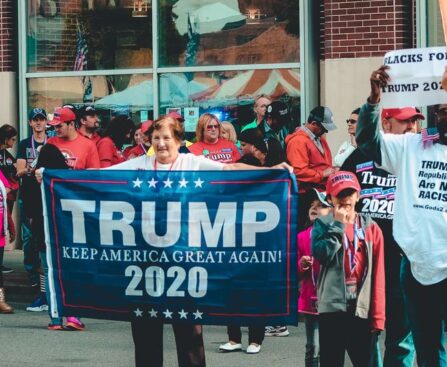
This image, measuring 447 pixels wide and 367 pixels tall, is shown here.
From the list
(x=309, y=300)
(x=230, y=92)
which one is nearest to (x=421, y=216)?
(x=309, y=300)

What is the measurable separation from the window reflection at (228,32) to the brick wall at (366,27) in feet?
2.17

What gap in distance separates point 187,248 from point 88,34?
34.1 feet

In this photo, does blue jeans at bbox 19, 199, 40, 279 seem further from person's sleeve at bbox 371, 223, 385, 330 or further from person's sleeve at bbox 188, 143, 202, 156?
person's sleeve at bbox 371, 223, 385, 330

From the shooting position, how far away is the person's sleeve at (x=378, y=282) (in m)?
7.34

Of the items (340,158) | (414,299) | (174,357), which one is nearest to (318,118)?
(340,158)

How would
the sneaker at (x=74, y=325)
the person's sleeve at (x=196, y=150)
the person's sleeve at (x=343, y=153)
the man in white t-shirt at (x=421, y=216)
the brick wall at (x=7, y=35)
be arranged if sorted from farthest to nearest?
the brick wall at (x=7, y=35) < the person's sleeve at (x=343, y=153) < the person's sleeve at (x=196, y=150) < the sneaker at (x=74, y=325) < the man in white t-shirt at (x=421, y=216)

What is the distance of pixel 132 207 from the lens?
7402 millimetres

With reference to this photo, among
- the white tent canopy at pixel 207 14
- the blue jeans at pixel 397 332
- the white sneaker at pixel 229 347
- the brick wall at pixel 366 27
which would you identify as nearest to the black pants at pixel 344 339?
the blue jeans at pixel 397 332

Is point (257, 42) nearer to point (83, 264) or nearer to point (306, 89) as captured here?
point (306, 89)

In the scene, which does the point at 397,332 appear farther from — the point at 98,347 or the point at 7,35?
the point at 7,35

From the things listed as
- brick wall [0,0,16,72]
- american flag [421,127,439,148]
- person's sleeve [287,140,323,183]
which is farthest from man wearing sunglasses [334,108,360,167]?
american flag [421,127,439,148]

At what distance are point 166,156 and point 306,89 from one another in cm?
860

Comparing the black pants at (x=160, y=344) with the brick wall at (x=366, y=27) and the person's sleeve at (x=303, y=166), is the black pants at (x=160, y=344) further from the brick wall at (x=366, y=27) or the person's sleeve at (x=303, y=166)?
the brick wall at (x=366, y=27)

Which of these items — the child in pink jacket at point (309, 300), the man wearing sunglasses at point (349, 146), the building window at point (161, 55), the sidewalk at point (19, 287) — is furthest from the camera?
the building window at point (161, 55)
